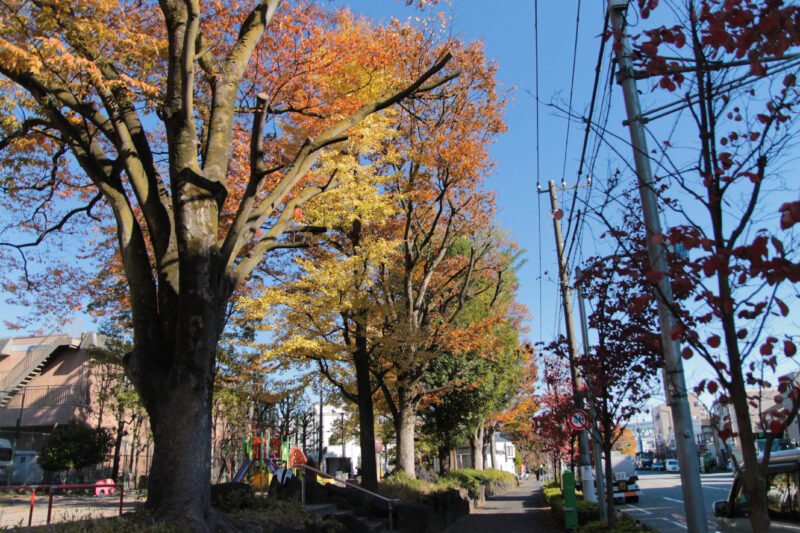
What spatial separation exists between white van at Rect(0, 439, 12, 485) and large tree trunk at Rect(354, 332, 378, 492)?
77.8 feet

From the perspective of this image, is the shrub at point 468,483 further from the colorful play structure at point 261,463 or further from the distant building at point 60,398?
the distant building at point 60,398

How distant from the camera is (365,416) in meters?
14.0

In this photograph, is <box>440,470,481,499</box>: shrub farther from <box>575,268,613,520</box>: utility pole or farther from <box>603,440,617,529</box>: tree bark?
<box>603,440,617,529</box>: tree bark

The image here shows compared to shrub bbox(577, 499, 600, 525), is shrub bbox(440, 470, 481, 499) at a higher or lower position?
lower

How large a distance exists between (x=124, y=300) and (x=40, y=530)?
1021cm

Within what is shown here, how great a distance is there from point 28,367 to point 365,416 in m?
30.7

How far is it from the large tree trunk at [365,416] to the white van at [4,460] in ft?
77.8

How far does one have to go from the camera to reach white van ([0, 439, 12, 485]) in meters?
27.1

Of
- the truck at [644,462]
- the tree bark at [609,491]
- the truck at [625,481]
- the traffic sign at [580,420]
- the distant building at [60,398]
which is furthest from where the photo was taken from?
the truck at [644,462]

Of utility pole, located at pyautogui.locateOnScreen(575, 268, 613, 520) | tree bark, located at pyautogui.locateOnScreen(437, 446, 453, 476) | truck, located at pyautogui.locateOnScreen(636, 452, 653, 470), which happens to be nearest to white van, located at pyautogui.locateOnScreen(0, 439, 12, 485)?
tree bark, located at pyautogui.locateOnScreen(437, 446, 453, 476)

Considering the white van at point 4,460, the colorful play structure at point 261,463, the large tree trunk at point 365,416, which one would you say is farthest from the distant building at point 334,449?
the large tree trunk at point 365,416

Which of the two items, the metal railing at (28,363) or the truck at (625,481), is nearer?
the truck at (625,481)

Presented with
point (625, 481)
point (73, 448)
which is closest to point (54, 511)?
point (73, 448)

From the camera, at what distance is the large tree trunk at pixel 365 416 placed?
13.4 m
